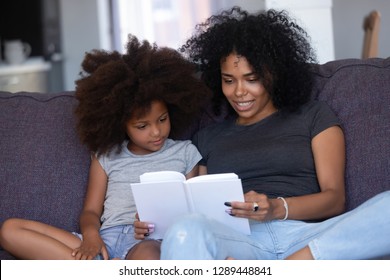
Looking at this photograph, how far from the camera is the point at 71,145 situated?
2.35 m

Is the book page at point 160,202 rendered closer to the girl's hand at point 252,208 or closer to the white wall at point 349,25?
the girl's hand at point 252,208

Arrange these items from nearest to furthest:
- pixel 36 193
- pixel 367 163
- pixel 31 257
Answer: pixel 31 257 < pixel 367 163 < pixel 36 193

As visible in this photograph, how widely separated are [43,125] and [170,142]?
0.46 m

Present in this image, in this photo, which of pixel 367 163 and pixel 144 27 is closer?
pixel 367 163

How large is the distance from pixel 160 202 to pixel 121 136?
18.0 inches

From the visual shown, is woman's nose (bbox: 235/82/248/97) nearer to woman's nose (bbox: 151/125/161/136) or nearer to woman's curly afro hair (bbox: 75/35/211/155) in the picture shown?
woman's curly afro hair (bbox: 75/35/211/155)

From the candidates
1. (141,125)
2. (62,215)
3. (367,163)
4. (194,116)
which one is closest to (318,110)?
(367,163)

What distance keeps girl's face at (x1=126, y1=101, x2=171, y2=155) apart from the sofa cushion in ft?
1.71

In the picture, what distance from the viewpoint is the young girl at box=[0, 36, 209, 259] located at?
6.69ft

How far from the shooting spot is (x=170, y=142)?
229cm

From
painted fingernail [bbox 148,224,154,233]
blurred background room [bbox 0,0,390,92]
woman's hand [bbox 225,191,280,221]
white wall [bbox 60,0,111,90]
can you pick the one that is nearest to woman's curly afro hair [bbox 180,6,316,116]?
woman's hand [bbox 225,191,280,221]

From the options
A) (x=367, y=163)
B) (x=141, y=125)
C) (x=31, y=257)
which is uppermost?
(x=141, y=125)

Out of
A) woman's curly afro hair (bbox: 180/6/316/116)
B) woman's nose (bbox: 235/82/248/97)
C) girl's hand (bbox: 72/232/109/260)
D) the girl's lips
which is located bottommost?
girl's hand (bbox: 72/232/109/260)
